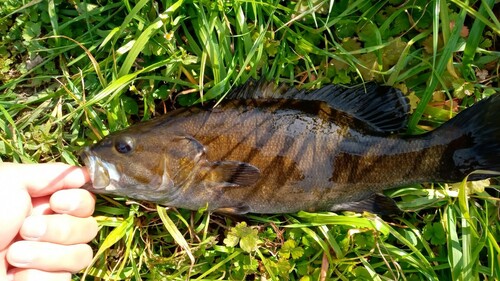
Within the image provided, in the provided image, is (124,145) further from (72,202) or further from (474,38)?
(474,38)

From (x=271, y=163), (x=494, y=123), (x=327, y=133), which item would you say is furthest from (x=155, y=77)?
(x=494, y=123)

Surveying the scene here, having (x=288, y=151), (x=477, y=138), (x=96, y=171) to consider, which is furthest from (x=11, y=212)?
(x=477, y=138)

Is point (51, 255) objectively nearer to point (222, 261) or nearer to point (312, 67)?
point (222, 261)

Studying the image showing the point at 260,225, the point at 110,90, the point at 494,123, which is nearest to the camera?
the point at 494,123

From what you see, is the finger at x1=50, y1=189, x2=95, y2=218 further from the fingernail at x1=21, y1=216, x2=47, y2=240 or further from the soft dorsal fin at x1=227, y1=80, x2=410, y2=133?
the soft dorsal fin at x1=227, y1=80, x2=410, y2=133

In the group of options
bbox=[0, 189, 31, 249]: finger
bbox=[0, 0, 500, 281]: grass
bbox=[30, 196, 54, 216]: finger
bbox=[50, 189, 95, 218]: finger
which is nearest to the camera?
bbox=[0, 189, 31, 249]: finger

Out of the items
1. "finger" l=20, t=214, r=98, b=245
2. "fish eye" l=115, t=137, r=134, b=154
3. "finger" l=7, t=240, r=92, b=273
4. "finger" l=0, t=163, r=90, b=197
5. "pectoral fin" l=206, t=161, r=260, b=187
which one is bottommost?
"finger" l=7, t=240, r=92, b=273

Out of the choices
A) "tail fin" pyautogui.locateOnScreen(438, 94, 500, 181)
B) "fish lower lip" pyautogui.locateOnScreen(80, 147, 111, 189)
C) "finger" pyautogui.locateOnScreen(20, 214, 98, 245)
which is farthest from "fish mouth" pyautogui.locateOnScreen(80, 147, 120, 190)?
"tail fin" pyautogui.locateOnScreen(438, 94, 500, 181)

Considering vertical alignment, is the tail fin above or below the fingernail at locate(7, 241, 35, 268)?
above
